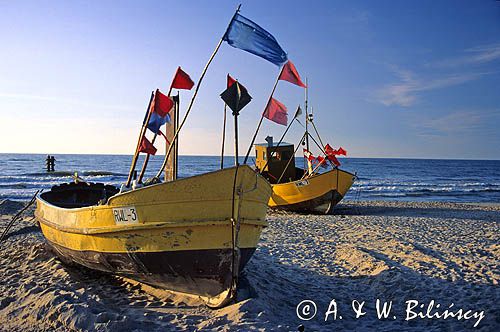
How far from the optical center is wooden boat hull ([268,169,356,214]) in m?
15.6

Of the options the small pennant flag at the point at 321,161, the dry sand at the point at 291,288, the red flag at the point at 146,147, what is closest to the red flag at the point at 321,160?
the small pennant flag at the point at 321,161

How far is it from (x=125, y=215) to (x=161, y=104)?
1.69 meters

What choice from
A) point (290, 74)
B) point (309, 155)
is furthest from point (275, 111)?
point (309, 155)

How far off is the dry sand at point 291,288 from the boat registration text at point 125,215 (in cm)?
107

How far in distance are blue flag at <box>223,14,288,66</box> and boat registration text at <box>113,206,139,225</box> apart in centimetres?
286

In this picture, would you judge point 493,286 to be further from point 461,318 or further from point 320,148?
point 320,148

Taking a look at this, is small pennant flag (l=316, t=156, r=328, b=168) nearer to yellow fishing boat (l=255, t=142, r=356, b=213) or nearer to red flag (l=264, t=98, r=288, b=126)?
yellow fishing boat (l=255, t=142, r=356, b=213)

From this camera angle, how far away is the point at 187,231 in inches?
196

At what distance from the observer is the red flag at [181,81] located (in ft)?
20.4

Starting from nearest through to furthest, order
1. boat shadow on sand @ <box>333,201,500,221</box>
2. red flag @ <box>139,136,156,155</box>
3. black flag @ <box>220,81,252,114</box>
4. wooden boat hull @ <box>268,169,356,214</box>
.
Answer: black flag @ <box>220,81,252,114</box>
red flag @ <box>139,136,156,155</box>
wooden boat hull @ <box>268,169,356,214</box>
boat shadow on sand @ <box>333,201,500,221</box>

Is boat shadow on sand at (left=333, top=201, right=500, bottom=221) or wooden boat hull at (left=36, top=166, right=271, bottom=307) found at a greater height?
wooden boat hull at (left=36, top=166, right=271, bottom=307)

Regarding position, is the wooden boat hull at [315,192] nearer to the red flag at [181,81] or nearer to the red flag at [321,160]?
the red flag at [321,160]

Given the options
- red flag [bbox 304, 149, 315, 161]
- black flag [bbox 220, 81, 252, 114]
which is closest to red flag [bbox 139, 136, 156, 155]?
black flag [bbox 220, 81, 252, 114]

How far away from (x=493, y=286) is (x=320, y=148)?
10.6 meters
